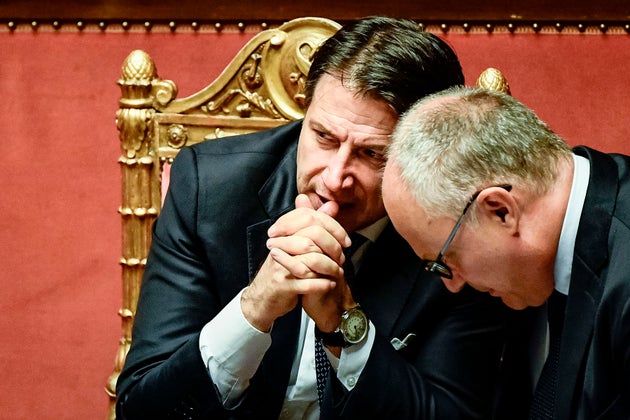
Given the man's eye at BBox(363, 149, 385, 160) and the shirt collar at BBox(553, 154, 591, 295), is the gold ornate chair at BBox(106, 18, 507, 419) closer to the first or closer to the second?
the man's eye at BBox(363, 149, 385, 160)

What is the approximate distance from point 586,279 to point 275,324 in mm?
659

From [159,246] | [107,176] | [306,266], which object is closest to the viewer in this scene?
[306,266]

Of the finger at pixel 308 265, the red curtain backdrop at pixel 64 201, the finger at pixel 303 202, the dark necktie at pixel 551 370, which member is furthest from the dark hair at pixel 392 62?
the red curtain backdrop at pixel 64 201

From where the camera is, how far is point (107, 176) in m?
2.95

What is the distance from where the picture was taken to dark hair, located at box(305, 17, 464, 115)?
1.81 meters

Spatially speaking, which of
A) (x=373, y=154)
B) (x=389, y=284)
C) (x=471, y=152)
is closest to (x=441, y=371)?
(x=389, y=284)

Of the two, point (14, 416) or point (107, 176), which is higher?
point (107, 176)

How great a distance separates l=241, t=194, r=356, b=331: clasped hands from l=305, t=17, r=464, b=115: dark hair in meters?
0.27

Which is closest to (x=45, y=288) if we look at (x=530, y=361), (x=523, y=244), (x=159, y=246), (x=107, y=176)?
(x=107, y=176)

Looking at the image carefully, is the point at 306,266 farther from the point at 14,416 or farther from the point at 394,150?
the point at 14,416

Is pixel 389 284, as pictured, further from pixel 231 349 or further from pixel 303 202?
pixel 231 349

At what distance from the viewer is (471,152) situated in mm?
1477

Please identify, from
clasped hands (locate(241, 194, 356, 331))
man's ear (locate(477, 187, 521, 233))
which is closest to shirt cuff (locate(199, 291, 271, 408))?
clasped hands (locate(241, 194, 356, 331))

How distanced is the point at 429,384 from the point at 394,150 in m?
0.52
